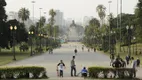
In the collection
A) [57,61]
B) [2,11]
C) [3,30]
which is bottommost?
[57,61]

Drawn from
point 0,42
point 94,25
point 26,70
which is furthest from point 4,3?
point 94,25

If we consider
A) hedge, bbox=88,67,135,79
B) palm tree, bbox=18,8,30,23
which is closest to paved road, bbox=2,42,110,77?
hedge, bbox=88,67,135,79

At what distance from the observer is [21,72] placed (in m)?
26.4

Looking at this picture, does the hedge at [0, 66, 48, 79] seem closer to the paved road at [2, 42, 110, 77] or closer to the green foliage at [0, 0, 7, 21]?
the paved road at [2, 42, 110, 77]

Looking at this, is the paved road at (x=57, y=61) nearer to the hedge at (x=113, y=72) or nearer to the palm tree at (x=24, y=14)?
the hedge at (x=113, y=72)

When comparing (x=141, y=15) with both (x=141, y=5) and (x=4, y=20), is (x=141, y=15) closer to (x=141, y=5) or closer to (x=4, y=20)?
(x=141, y=5)

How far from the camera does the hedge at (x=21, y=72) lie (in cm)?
2602

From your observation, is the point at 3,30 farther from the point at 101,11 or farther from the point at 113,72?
the point at 101,11

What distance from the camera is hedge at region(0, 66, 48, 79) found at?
26016 mm

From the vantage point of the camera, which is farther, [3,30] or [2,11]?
[2,11]

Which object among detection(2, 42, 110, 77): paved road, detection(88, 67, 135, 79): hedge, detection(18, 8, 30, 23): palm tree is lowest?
detection(2, 42, 110, 77): paved road

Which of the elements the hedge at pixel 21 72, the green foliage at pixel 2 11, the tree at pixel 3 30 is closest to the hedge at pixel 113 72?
the hedge at pixel 21 72

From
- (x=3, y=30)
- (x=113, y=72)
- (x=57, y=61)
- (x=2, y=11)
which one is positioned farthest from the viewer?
(x=2, y=11)

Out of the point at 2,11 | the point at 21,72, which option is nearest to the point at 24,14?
the point at 2,11
